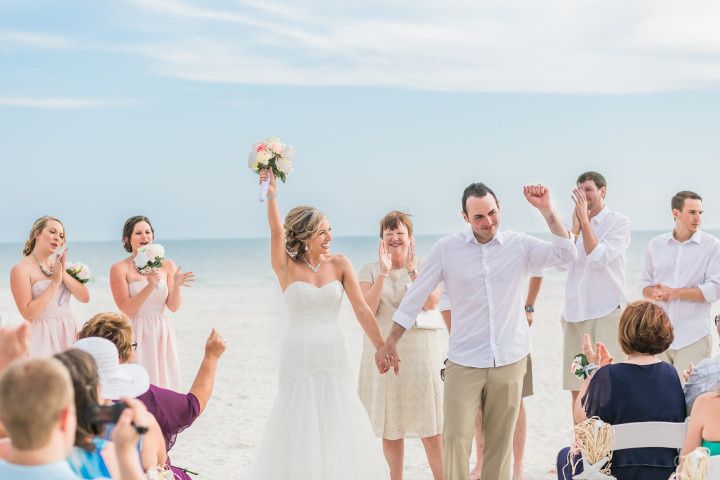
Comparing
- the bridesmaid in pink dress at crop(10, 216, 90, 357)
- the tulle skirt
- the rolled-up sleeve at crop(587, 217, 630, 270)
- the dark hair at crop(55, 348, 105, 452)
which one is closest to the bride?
the tulle skirt

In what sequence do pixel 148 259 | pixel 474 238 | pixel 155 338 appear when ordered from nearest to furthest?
pixel 474 238 → pixel 148 259 → pixel 155 338

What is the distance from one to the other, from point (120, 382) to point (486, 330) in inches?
103

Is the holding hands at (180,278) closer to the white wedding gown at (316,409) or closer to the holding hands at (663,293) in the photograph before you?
the white wedding gown at (316,409)

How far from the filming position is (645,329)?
4.76m

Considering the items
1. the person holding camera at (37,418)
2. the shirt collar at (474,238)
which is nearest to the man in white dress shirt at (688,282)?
the shirt collar at (474,238)

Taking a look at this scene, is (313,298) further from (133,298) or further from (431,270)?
(133,298)

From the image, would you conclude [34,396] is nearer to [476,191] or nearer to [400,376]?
[476,191]

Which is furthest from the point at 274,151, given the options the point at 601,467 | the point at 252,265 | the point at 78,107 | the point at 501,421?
the point at 78,107

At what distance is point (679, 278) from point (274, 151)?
3.44 m

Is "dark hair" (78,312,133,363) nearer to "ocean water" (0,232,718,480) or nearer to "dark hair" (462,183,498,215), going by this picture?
"ocean water" (0,232,718,480)

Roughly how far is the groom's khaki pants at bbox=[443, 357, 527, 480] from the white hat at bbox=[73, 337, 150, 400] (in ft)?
7.37

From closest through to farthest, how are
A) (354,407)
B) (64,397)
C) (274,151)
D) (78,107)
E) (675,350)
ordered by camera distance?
(64,397), (354,407), (274,151), (675,350), (78,107)

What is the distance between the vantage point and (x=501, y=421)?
6.22m

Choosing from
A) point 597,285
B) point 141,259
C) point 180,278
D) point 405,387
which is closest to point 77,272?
point 141,259
